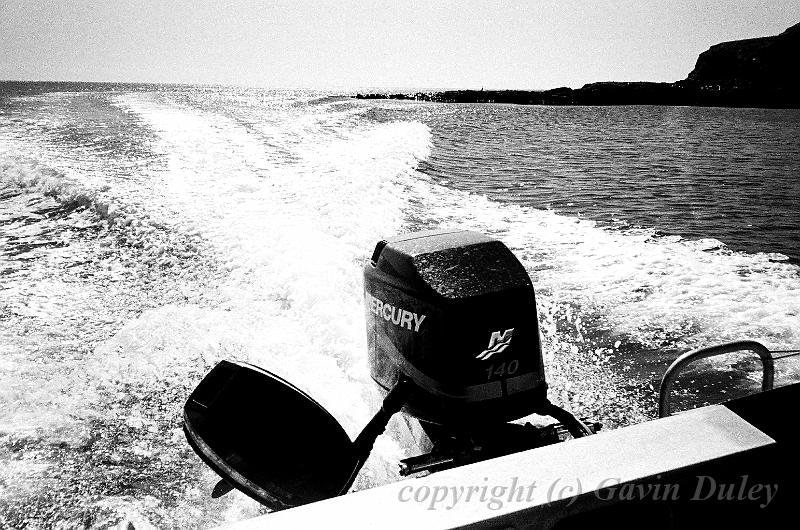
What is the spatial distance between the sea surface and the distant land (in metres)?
53.7

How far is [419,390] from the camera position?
2.06 m

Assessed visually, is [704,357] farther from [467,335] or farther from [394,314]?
[394,314]

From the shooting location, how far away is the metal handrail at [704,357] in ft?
4.99

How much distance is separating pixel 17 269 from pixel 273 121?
12019mm

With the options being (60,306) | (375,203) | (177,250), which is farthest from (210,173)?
(60,306)

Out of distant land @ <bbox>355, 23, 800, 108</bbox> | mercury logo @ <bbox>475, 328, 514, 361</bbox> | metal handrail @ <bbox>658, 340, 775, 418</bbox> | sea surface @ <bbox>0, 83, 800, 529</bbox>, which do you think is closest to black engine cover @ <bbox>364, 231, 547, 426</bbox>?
mercury logo @ <bbox>475, 328, 514, 361</bbox>

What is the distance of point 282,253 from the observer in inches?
183

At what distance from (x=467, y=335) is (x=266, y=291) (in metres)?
2.48

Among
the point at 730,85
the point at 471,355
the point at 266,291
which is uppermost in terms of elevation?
the point at 730,85

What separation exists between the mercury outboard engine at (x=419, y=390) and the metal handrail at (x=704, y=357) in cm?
40

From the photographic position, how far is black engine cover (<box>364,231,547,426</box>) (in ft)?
6.29

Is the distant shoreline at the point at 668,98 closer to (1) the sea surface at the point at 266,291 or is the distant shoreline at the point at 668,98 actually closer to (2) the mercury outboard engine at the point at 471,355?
(1) the sea surface at the point at 266,291

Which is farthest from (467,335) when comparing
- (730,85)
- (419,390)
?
(730,85)

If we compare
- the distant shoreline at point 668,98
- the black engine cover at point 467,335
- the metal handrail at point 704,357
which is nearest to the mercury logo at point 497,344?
the black engine cover at point 467,335
